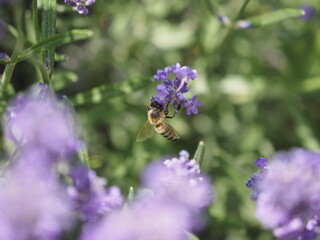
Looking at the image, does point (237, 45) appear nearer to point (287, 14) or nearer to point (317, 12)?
point (317, 12)

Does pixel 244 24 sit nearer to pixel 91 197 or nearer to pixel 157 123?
pixel 157 123

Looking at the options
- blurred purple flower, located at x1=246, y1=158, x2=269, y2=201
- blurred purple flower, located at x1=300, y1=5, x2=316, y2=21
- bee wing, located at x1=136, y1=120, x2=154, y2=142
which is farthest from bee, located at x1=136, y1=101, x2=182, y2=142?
blurred purple flower, located at x1=300, y1=5, x2=316, y2=21

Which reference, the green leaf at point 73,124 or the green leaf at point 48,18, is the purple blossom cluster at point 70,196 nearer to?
the green leaf at point 73,124

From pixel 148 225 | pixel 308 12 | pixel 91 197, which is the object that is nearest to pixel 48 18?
pixel 91 197

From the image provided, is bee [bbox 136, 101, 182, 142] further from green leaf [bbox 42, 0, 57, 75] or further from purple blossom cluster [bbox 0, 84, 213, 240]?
green leaf [bbox 42, 0, 57, 75]

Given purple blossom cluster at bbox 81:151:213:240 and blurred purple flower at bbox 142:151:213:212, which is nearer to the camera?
purple blossom cluster at bbox 81:151:213:240

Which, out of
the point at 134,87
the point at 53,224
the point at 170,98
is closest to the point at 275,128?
the point at 134,87
